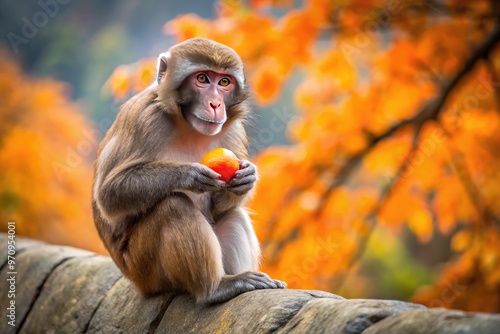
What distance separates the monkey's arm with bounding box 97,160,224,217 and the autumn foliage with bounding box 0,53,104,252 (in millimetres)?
5268

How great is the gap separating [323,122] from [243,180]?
11.9 feet

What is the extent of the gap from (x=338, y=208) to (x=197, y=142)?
13.0 feet

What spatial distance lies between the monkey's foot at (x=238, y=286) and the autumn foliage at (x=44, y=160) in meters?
5.63

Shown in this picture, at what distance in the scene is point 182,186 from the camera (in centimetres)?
390

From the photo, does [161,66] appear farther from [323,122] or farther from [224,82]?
[323,122]

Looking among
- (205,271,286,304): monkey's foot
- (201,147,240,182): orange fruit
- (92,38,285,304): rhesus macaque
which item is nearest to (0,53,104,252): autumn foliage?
(92,38,285,304): rhesus macaque

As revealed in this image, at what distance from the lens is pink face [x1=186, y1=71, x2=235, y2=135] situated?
4.00m

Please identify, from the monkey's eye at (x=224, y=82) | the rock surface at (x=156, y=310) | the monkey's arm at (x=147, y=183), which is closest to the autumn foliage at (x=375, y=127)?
the rock surface at (x=156, y=310)

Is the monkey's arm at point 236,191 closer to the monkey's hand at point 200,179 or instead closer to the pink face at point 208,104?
the monkey's hand at point 200,179

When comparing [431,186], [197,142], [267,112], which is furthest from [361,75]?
[197,142]

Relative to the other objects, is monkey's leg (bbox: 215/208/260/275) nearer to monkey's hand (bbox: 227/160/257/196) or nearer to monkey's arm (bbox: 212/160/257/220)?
monkey's arm (bbox: 212/160/257/220)

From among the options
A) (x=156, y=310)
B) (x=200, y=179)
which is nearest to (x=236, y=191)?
(x=200, y=179)

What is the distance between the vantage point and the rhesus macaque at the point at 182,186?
389 cm

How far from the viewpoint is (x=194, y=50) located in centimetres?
411
